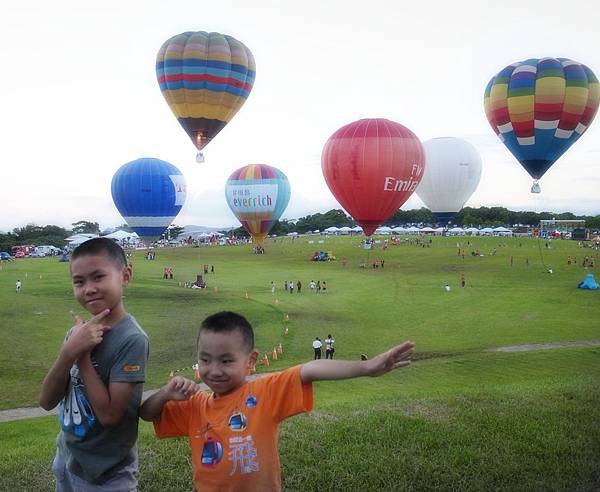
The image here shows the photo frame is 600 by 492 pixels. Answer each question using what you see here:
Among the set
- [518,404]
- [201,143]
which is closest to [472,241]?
[201,143]

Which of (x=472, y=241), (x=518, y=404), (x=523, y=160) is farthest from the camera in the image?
(x=472, y=241)

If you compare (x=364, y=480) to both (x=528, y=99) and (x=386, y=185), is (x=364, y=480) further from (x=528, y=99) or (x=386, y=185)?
(x=528, y=99)

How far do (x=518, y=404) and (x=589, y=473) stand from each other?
1.87 metres

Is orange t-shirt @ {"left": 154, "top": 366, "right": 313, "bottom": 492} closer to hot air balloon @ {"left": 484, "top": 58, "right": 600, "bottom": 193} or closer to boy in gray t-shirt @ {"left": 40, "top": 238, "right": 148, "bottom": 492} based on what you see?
boy in gray t-shirt @ {"left": 40, "top": 238, "right": 148, "bottom": 492}

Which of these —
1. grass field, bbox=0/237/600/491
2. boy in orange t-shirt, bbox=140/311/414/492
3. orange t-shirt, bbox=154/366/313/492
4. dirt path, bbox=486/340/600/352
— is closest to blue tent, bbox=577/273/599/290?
grass field, bbox=0/237/600/491

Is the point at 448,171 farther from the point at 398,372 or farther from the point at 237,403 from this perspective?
the point at 237,403

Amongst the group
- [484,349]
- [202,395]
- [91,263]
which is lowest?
[484,349]

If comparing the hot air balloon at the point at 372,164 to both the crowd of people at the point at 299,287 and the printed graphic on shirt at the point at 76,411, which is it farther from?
the crowd of people at the point at 299,287

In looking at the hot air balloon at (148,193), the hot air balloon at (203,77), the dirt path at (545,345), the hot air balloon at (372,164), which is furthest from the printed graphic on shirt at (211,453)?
the hot air balloon at (148,193)

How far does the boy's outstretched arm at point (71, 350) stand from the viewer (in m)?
2.69

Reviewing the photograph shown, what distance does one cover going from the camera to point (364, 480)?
5016mm

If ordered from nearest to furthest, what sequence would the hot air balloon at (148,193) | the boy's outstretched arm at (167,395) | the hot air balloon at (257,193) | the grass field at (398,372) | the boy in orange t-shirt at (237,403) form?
1. the boy in orange t-shirt at (237,403)
2. the boy's outstretched arm at (167,395)
3. the grass field at (398,372)
4. the hot air balloon at (148,193)
5. the hot air balloon at (257,193)

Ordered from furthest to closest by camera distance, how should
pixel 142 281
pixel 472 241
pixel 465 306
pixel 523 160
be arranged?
1. pixel 472 241
2. pixel 142 281
3. pixel 465 306
4. pixel 523 160

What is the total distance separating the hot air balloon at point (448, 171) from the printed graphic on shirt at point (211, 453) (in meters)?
31.0
